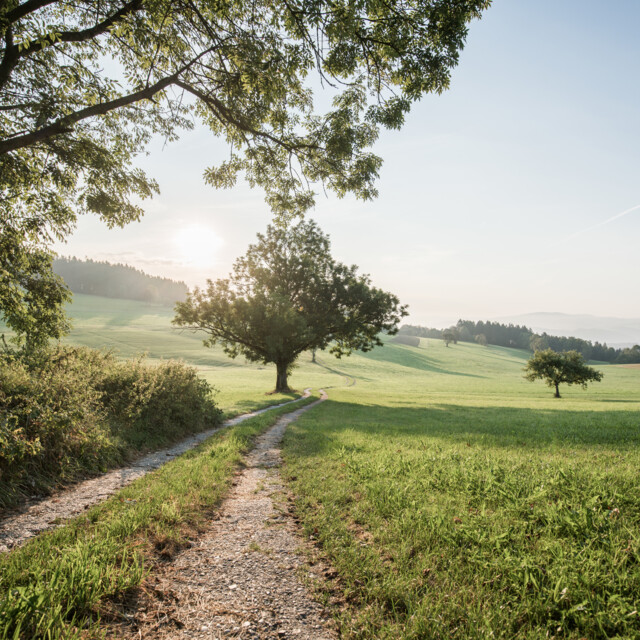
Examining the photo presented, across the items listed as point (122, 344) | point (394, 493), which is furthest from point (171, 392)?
point (122, 344)

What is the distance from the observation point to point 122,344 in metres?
78.1

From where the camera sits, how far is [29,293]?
42.4ft

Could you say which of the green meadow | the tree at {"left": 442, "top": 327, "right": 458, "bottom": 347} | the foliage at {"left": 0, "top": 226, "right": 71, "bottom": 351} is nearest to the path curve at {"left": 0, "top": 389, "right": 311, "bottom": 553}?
the green meadow

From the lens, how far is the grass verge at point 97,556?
9.50 ft

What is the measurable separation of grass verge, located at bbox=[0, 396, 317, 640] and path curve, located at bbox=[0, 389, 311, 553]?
1.42 ft

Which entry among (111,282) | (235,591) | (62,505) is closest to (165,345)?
(62,505)

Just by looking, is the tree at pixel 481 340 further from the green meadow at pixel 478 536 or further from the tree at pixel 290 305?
the green meadow at pixel 478 536

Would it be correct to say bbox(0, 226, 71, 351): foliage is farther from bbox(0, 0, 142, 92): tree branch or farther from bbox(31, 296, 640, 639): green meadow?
bbox(31, 296, 640, 639): green meadow

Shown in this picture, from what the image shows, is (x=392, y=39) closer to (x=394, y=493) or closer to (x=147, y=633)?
(x=394, y=493)

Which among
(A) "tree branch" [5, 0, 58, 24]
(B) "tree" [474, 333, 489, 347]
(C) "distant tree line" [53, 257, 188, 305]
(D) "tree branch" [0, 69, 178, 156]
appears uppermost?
(C) "distant tree line" [53, 257, 188, 305]

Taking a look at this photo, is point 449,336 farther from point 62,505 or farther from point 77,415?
point 62,505

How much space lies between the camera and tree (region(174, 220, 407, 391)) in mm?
31141

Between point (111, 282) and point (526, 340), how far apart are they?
710 ft

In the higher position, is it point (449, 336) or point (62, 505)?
point (449, 336)
